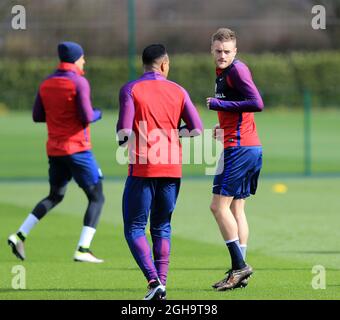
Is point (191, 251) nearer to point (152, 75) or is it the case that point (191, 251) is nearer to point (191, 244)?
point (191, 244)

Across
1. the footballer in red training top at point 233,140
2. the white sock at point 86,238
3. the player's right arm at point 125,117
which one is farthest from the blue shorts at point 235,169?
the white sock at point 86,238

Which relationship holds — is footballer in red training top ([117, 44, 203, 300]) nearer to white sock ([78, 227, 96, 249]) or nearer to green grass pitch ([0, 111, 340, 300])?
green grass pitch ([0, 111, 340, 300])

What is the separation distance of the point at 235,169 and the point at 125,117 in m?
1.52

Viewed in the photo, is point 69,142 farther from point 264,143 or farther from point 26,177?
point 264,143

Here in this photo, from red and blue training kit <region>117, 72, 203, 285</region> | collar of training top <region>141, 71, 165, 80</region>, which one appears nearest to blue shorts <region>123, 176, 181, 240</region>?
red and blue training kit <region>117, 72, 203, 285</region>

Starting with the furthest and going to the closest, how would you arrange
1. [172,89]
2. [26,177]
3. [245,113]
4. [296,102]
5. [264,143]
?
[296,102] < [264,143] < [26,177] < [245,113] < [172,89]

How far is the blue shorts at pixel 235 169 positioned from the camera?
9898mm

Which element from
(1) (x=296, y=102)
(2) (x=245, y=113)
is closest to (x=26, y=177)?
(2) (x=245, y=113)

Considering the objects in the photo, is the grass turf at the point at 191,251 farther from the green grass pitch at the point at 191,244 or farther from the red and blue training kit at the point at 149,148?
the red and blue training kit at the point at 149,148

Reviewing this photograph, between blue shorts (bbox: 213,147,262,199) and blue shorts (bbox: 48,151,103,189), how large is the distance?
7.61 feet

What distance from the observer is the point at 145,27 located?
163ft

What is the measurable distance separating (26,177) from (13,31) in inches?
1068

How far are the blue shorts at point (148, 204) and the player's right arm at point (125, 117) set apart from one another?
0.40m
